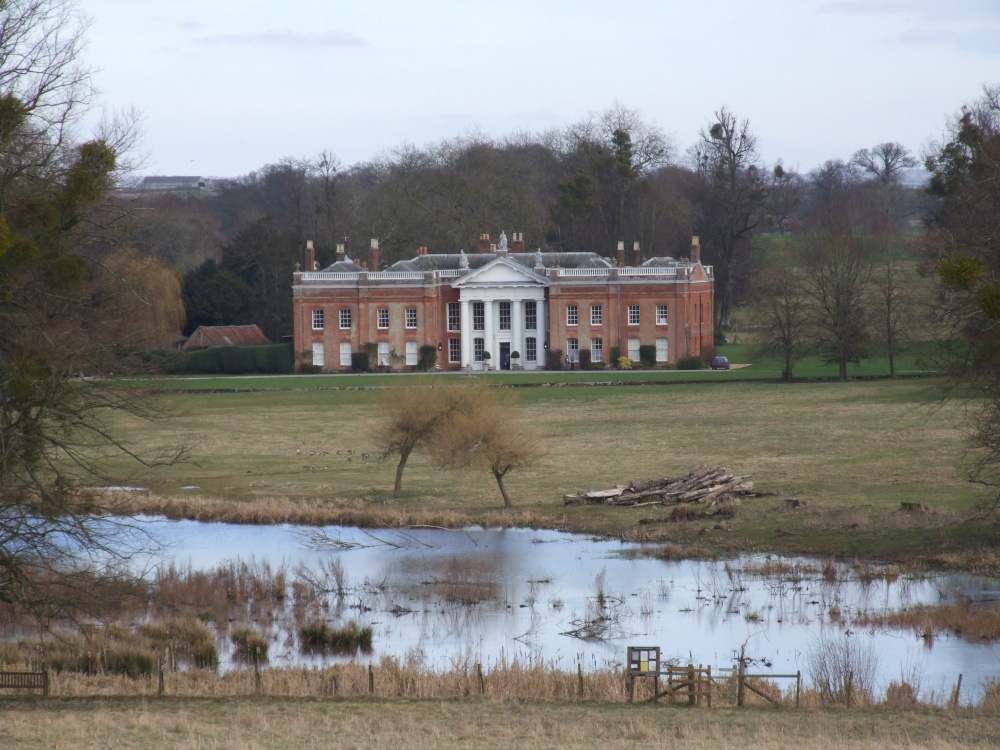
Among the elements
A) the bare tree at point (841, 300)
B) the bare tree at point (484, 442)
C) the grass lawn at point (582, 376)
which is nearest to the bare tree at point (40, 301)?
the bare tree at point (484, 442)

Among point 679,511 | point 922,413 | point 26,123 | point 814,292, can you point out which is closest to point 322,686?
point 26,123

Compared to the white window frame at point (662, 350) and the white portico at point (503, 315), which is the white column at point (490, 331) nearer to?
the white portico at point (503, 315)

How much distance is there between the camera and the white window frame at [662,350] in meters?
75.4

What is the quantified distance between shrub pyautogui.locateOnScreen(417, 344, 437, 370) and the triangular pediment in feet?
13.4

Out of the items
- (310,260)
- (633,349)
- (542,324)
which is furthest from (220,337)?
(633,349)

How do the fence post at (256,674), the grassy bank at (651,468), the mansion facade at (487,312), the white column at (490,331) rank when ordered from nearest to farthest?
the fence post at (256,674) < the grassy bank at (651,468) < the mansion facade at (487,312) < the white column at (490,331)

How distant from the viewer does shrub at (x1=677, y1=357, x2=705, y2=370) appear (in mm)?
73688

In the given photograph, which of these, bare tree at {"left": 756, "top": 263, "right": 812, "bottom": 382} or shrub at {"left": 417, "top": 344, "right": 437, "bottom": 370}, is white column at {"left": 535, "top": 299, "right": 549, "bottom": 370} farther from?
bare tree at {"left": 756, "top": 263, "right": 812, "bottom": 382}

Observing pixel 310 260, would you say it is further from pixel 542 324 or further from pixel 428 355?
pixel 542 324

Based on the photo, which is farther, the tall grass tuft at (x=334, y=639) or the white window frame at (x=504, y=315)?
the white window frame at (x=504, y=315)

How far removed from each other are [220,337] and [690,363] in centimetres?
2879

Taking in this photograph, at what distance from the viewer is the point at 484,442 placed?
108 feet

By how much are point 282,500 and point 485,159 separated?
6663 cm

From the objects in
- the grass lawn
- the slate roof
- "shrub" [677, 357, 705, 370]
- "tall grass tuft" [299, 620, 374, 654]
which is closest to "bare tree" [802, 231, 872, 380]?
the grass lawn
